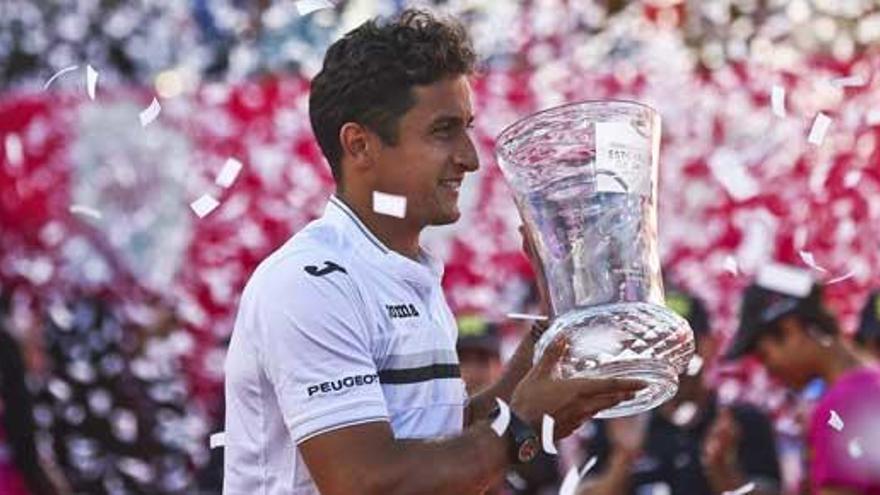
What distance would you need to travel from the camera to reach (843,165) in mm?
8344

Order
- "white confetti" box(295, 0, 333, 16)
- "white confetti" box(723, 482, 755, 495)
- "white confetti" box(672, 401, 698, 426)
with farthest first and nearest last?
"white confetti" box(672, 401, 698, 426), "white confetti" box(723, 482, 755, 495), "white confetti" box(295, 0, 333, 16)

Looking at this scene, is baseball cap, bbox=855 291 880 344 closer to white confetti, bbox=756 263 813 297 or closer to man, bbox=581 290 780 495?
white confetti, bbox=756 263 813 297

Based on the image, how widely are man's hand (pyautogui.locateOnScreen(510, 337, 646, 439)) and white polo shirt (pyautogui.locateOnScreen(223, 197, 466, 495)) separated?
7.2 inches

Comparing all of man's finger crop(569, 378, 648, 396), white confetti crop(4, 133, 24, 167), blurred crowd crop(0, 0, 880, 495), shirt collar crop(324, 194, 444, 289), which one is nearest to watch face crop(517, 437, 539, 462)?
man's finger crop(569, 378, 648, 396)

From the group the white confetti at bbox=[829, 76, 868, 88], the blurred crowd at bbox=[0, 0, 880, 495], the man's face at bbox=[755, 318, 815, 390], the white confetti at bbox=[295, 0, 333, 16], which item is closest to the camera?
the white confetti at bbox=[295, 0, 333, 16]

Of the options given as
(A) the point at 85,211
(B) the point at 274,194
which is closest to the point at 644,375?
(B) the point at 274,194

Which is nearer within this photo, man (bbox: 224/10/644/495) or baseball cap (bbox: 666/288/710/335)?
man (bbox: 224/10/644/495)

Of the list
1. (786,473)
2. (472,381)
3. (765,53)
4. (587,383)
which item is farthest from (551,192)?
(765,53)

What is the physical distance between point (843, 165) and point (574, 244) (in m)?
4.76

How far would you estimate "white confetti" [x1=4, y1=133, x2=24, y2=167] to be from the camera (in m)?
8.56

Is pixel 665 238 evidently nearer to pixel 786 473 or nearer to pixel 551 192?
pixel 786 473

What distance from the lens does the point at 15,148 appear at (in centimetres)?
857

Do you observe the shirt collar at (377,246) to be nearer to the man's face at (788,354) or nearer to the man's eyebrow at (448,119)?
the man's eyebrow at (448,119)

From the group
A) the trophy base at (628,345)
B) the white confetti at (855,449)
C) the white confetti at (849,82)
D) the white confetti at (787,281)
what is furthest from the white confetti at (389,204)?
the white confetti at (849,82)
